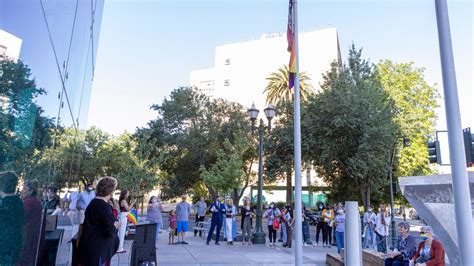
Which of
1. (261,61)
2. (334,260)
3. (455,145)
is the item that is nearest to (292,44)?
(455,145)

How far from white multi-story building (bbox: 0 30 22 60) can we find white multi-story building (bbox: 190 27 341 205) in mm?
47408

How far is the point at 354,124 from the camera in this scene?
84.5 ft

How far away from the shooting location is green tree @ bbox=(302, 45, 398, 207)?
2555cm

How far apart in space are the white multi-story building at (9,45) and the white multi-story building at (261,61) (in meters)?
47.4

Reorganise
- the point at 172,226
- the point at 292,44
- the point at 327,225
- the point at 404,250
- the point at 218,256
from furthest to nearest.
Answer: the point at 327,225 < the point at 172,226 < the point at 218,256 < the point at 292,44 < the point at 404,250

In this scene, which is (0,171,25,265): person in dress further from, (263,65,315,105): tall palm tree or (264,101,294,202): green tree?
(263,65,315,105): tall palm tree

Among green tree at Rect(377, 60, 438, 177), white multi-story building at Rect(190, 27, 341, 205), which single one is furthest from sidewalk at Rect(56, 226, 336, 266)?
white multi-story building at Rect(190, 27, 341, 205)

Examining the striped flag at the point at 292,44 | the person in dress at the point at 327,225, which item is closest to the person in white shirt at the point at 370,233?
the person in dress at the point at 327,225

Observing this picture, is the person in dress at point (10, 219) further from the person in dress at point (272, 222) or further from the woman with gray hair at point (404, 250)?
the person in dress at point (272, 222)

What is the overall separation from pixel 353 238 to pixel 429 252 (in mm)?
3856

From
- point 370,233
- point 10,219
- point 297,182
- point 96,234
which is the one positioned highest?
point 297,182

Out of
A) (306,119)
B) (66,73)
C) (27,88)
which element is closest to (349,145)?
(306,119)

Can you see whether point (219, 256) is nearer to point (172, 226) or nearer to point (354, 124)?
point (172, 226)

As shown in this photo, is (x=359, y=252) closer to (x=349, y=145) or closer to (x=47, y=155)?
(x=47, y=155)
